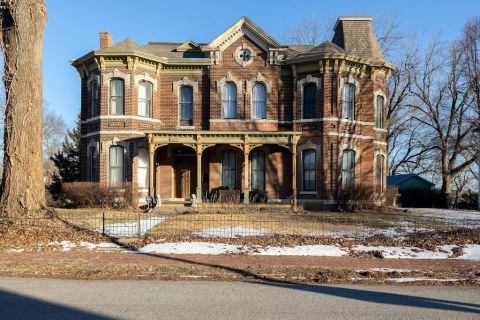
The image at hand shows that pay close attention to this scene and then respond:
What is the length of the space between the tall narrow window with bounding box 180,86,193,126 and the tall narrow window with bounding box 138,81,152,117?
1768 mm

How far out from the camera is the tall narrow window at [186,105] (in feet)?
77.9

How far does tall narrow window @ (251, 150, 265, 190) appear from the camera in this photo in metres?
23.2

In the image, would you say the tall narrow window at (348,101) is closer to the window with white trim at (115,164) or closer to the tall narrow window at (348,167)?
the tall narrow window at (348,167)

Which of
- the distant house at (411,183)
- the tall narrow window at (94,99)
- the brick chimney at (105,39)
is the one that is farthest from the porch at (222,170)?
the distant house at (411,183)

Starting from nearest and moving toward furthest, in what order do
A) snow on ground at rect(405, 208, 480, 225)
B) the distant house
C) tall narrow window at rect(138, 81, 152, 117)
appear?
snow on ground at rect(405, 208, 480, 225)
tall narrow window at rect(138, 81, 152, 117)
the distant house

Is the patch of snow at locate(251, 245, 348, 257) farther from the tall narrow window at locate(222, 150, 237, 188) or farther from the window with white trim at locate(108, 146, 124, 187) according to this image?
the window with white trim at locate(108, 146, 124, 187)

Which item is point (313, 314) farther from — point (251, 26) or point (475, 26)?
point (475, 26)

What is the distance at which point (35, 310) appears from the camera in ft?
18.4

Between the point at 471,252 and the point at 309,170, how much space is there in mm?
12736

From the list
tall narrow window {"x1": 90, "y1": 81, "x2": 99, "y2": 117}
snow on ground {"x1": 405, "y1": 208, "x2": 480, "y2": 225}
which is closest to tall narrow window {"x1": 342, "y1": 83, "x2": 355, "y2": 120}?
snow on ground {"x1": 405, "y1": 208, "x2": 480, "y2": 225}

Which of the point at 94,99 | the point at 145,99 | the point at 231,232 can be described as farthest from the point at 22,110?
the point at 94,99

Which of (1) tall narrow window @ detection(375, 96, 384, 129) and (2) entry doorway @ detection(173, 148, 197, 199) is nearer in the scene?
(2) entry doorway @ detection(173, 148, 197, 199)

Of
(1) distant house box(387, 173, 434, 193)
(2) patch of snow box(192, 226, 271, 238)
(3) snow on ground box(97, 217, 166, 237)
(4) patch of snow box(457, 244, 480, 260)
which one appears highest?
(1) distant house box(387, 173, 434, 193)

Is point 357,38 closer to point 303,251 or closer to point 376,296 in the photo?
point 303,251
